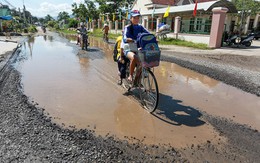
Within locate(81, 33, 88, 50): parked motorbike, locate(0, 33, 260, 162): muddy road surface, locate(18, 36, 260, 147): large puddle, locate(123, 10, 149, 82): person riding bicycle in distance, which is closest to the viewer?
locate(0, 33, 260, 162): muddy road surface

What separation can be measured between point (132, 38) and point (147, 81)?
1.06 metres

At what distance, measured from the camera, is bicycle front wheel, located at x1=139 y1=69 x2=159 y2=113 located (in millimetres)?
4199

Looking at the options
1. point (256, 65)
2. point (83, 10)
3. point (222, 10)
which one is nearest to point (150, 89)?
point (256, 65)

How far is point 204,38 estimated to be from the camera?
16.5 meters

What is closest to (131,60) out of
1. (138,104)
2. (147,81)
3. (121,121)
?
(147,81)

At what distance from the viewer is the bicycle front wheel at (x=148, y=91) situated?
4.20 m

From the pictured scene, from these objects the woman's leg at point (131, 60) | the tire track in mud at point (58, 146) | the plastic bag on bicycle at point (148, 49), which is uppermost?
the plastic bag on bicycle at point (148, 49)

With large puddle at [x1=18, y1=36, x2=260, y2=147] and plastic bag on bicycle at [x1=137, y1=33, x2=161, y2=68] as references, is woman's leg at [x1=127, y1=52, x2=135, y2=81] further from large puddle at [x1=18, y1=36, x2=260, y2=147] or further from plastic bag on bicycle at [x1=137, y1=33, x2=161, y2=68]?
large puddle at [x1=18, y1=36, x2=260, y2=147]

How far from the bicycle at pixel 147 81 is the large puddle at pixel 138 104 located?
0.20m

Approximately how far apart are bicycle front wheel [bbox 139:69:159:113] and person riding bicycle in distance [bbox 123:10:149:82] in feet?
1.19

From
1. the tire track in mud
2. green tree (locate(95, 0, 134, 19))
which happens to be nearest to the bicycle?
the tire track in mud

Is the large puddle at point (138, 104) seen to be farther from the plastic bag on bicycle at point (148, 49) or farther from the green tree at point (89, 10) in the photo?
the green tree at point (89, 10)

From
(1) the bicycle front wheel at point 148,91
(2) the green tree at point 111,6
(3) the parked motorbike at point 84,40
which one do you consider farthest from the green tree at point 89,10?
(1) the bicycle front wheel at point 148,91

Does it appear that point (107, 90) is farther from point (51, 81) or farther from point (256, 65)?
point (256, 65)
